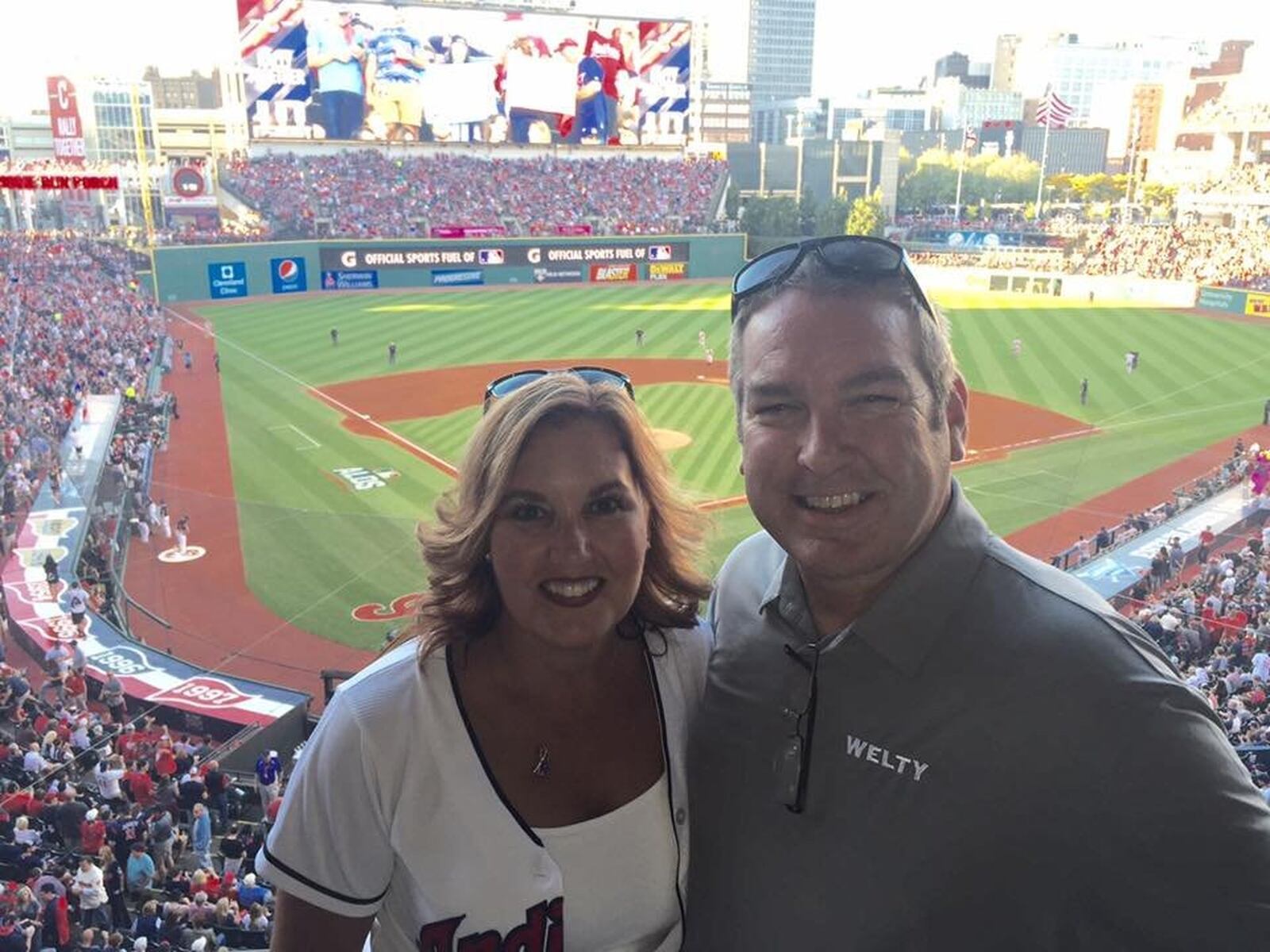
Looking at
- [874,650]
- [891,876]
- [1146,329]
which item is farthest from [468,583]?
[1146,329]

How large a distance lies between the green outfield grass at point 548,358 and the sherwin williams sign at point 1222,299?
8.42 ft

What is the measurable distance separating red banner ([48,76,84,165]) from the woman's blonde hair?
1638 inches

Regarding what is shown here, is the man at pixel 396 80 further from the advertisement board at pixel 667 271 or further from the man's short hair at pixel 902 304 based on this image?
the man's short hair at pixel 902 304

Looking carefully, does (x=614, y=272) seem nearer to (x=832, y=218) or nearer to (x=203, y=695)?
(x=832, y=218)

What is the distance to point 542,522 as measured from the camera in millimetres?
2494

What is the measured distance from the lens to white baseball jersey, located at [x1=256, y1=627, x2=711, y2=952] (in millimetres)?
2291

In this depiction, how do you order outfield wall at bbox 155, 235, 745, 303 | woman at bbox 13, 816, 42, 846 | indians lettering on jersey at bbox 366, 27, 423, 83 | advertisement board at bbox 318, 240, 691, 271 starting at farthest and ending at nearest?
indians lettering on jersey at bbox 366, 27, 423, 83 → advertisement board at bbox 318, 240, 691, 271 → outfield wall at bbox 155, 235, 745, 303 → woman at bbox 13, 816, 42, 846

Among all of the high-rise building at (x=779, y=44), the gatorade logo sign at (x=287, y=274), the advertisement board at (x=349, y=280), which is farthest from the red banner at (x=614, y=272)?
the high-rise building at (x=779, y=44)

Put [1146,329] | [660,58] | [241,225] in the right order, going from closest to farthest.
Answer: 1. [1146,329]
2. [241,225]
3. [660,58]

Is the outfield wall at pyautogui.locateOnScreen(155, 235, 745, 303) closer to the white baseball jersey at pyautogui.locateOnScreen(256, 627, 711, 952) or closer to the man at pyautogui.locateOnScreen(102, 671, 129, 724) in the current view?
the man at pyautogui.locateOnScreen(102, 671, 129, 724)

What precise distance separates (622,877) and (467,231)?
163 feet

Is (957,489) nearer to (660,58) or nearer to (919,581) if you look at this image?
(919,581)

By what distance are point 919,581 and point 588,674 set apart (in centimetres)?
89

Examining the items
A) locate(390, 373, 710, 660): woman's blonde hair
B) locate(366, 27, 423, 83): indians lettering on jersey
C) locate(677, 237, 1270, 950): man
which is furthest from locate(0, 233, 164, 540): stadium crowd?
locate(366, 27, 423, 83): indians lettering on jersey
